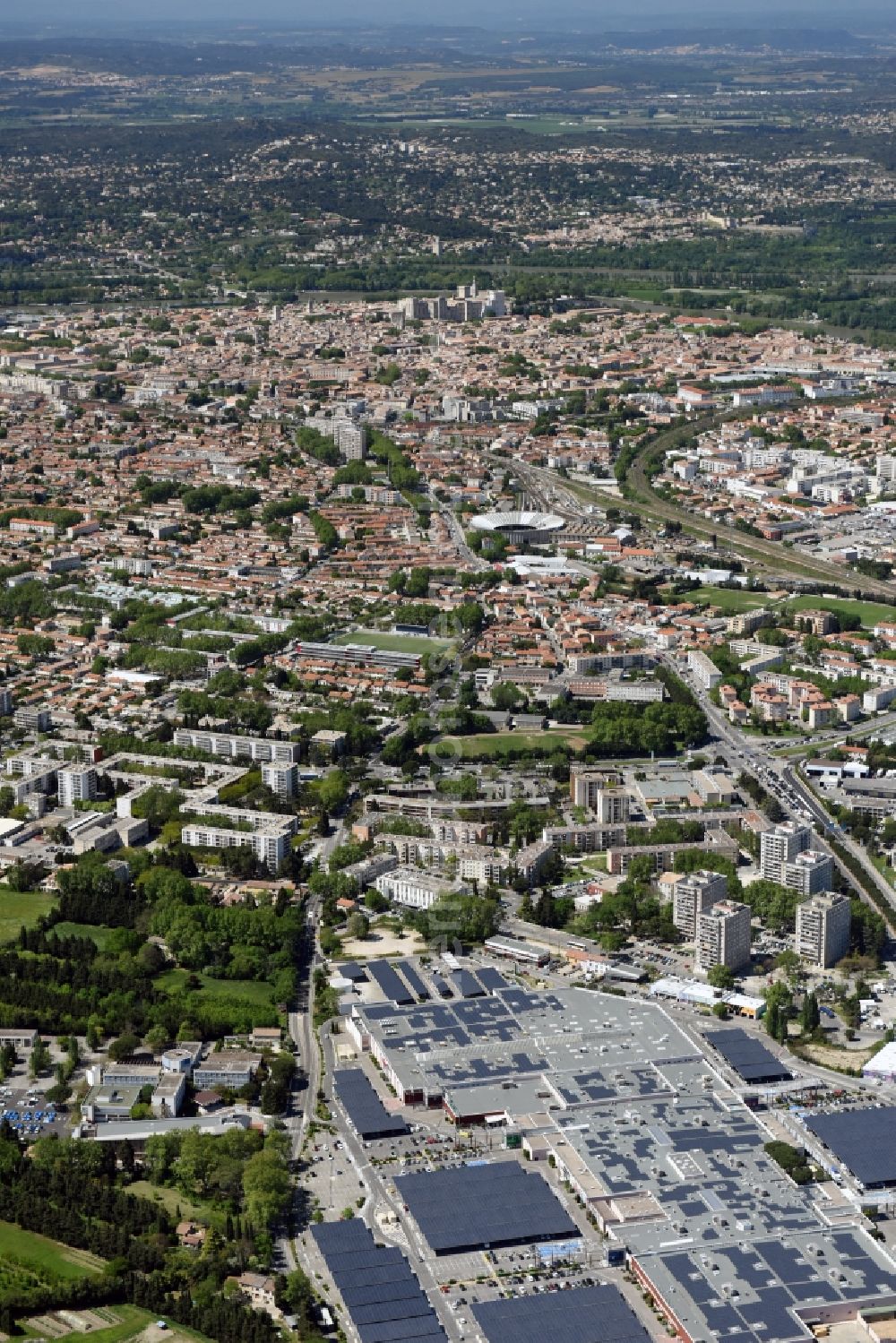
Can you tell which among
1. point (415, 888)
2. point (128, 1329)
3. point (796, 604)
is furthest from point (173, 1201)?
point (796, 604)

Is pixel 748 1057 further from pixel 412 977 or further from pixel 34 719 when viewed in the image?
pixel 34 719

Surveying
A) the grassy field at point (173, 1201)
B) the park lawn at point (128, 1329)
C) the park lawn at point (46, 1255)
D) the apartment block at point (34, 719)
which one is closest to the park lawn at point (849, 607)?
the apartment block at point (34, 719)

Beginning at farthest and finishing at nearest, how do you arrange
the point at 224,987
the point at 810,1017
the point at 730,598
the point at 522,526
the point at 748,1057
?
the point at 522,526, the point at 730,598, the point at 224,987, the point at 810,1017, the point at 748,1057

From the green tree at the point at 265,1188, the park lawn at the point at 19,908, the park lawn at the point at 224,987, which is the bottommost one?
the park lawn at the point at 19,908

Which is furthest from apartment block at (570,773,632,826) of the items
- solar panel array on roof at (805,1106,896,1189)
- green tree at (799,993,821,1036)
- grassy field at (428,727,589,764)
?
solar panel array on roof at (805,1106,896,1189)

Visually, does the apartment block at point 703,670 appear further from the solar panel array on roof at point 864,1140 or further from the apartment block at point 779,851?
the solar panel array on roof at point 864,1140

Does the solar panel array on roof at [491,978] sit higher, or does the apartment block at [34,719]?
the solar panel array on roof at [491,978]

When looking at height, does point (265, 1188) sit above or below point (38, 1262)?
above
